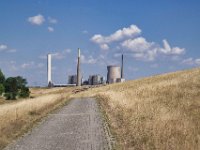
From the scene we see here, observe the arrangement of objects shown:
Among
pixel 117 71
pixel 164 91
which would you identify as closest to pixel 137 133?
pixel 164 91

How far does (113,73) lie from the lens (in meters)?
156

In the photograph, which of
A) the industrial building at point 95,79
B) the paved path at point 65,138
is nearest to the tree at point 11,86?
the industrial building at point 95,79

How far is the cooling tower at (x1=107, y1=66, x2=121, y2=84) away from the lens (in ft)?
511

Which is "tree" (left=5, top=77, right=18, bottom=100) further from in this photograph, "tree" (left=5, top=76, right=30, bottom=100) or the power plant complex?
the power plant complex

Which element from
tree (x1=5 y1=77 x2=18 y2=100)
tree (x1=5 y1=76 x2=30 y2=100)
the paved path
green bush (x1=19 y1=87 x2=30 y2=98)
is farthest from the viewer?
tree (x1=5 y1=77 x2=18 y2=100)

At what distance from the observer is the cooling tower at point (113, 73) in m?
156

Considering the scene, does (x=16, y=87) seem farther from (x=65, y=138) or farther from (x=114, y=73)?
(x=65, y=138)

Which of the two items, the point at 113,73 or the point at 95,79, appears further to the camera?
the point at 95,79

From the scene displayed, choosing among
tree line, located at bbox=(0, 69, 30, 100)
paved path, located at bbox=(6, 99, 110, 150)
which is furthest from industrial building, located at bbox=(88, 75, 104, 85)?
paved path, located at bbox=(6, 99, 110, 150)

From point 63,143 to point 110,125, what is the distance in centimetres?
631

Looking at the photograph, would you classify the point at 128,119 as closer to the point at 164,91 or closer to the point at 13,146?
the point at 13,146

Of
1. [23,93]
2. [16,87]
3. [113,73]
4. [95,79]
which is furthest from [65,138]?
[95,79]

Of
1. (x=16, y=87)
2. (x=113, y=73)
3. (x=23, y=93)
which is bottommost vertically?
(x=23, y=93)

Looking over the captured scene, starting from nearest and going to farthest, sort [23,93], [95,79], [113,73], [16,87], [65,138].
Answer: [65,138]
[23,93]
[16,87]
[113,73]
[95,79]
